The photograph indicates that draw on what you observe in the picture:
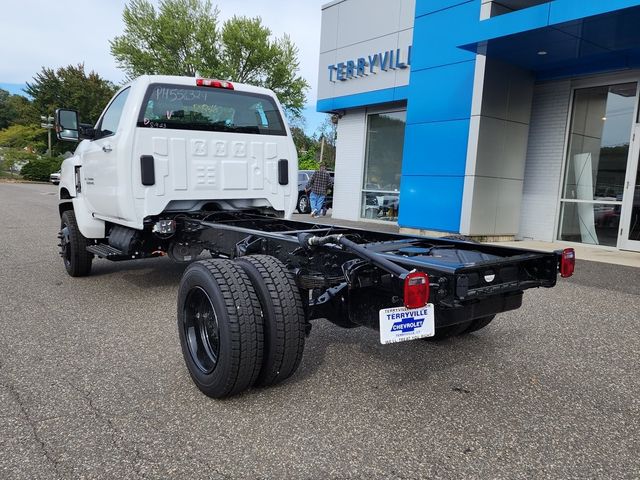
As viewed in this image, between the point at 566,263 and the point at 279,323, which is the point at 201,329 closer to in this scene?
the point at 279,323

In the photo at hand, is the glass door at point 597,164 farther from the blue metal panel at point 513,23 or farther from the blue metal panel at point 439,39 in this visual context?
the blue metal panel at point 513,23

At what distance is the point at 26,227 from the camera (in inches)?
432

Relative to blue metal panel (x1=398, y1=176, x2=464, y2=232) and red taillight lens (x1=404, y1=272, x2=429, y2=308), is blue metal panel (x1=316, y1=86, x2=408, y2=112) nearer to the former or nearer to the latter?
blue metal panel (x1=398, y1=176, x2=464, y2=232)

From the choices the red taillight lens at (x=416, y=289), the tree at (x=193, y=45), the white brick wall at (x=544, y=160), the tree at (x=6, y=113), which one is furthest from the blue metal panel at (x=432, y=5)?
the tree at (x=6, y=113)

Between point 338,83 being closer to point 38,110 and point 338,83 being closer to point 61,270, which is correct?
→ point 61,270

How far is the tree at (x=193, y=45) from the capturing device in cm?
4109

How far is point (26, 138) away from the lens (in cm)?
5178

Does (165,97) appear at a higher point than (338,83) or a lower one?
lower

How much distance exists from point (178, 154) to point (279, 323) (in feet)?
Result: 9.32

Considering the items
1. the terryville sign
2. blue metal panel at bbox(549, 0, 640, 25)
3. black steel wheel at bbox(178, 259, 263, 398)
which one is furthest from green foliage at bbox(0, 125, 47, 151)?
black steel wheel at bbox(178, 259, 263, 398)

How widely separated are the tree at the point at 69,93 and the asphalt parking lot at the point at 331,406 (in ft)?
176

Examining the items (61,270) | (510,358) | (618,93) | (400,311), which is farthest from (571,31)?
(61,270)

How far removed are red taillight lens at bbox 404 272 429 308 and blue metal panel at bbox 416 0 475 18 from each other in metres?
9.51

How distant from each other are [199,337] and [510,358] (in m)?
2.34
